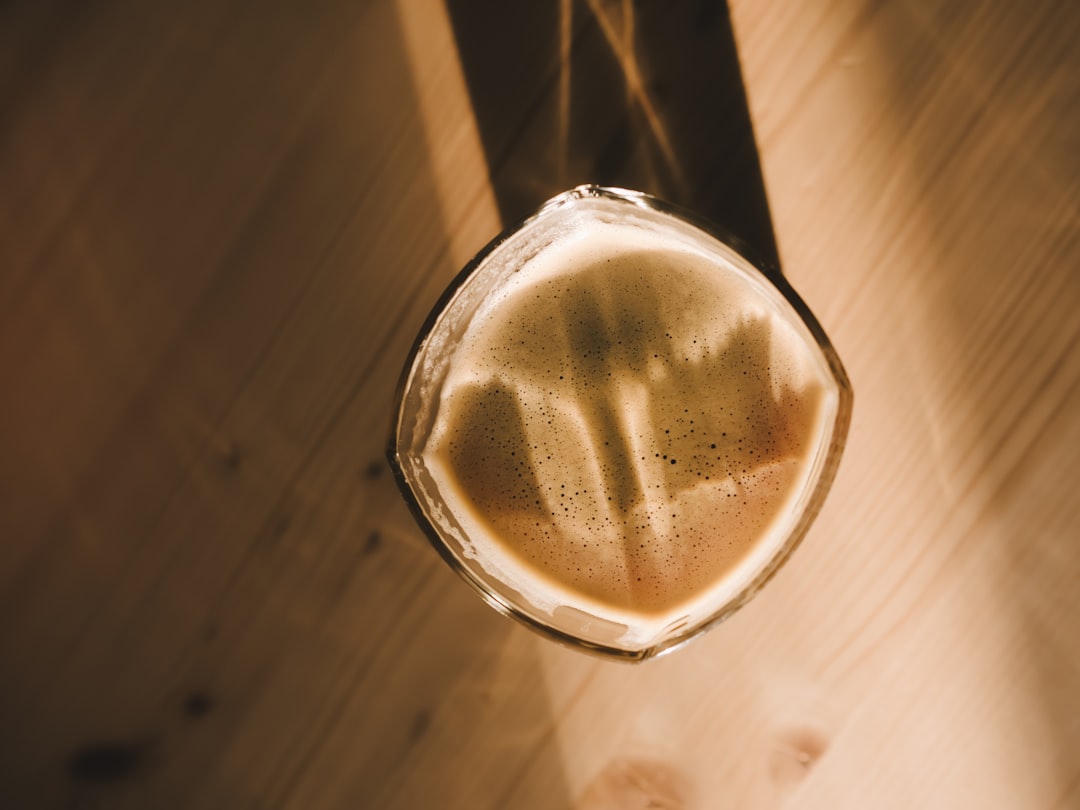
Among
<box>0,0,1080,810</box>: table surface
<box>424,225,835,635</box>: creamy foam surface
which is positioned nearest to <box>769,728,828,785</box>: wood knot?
<box>0,0,1080,810</box>: table surface

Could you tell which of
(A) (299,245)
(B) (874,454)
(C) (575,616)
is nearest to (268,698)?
(C) (575,616)

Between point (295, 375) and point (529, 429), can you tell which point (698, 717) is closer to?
point (529, 429)

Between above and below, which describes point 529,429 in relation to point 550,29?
below

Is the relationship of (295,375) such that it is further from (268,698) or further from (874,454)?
(874,454)

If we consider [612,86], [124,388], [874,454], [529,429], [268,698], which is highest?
[612,86]

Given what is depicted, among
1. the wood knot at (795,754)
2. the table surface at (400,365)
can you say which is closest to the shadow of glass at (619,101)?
the table surface at (400,365)

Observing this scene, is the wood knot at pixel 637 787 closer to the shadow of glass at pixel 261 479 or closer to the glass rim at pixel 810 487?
the shadow of glass at pixel 261 479

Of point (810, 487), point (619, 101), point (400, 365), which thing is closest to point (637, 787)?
point (810, 487)

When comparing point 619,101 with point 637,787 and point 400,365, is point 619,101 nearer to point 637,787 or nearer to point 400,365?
point 400,365
